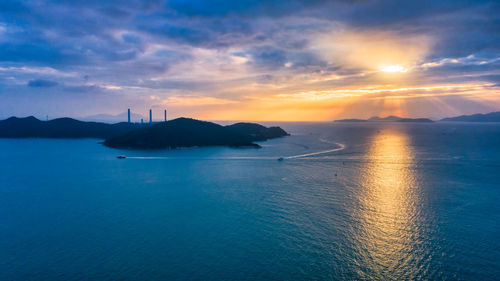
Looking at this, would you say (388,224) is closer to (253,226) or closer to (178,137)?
(253,226)

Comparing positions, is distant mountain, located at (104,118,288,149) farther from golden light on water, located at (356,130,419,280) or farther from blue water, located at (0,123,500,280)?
golden light on water, located at (356,130,419,280)

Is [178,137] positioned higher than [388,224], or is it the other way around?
[178,137]

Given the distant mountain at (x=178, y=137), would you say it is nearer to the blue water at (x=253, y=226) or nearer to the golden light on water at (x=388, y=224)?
the blue water at (x=253, y=226)

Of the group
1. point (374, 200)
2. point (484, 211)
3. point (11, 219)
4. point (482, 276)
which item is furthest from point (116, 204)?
point (484, 211)

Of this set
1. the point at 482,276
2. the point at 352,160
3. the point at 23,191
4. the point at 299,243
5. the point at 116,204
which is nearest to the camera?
the point at 482,276

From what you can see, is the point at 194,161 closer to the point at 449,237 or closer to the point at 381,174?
the point at 381,174

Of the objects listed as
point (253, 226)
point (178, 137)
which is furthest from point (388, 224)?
point (178, 137)

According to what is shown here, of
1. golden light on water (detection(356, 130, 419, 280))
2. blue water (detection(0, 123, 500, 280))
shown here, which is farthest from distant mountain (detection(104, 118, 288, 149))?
golden light on water (detection(356, 130, 419, 280))
